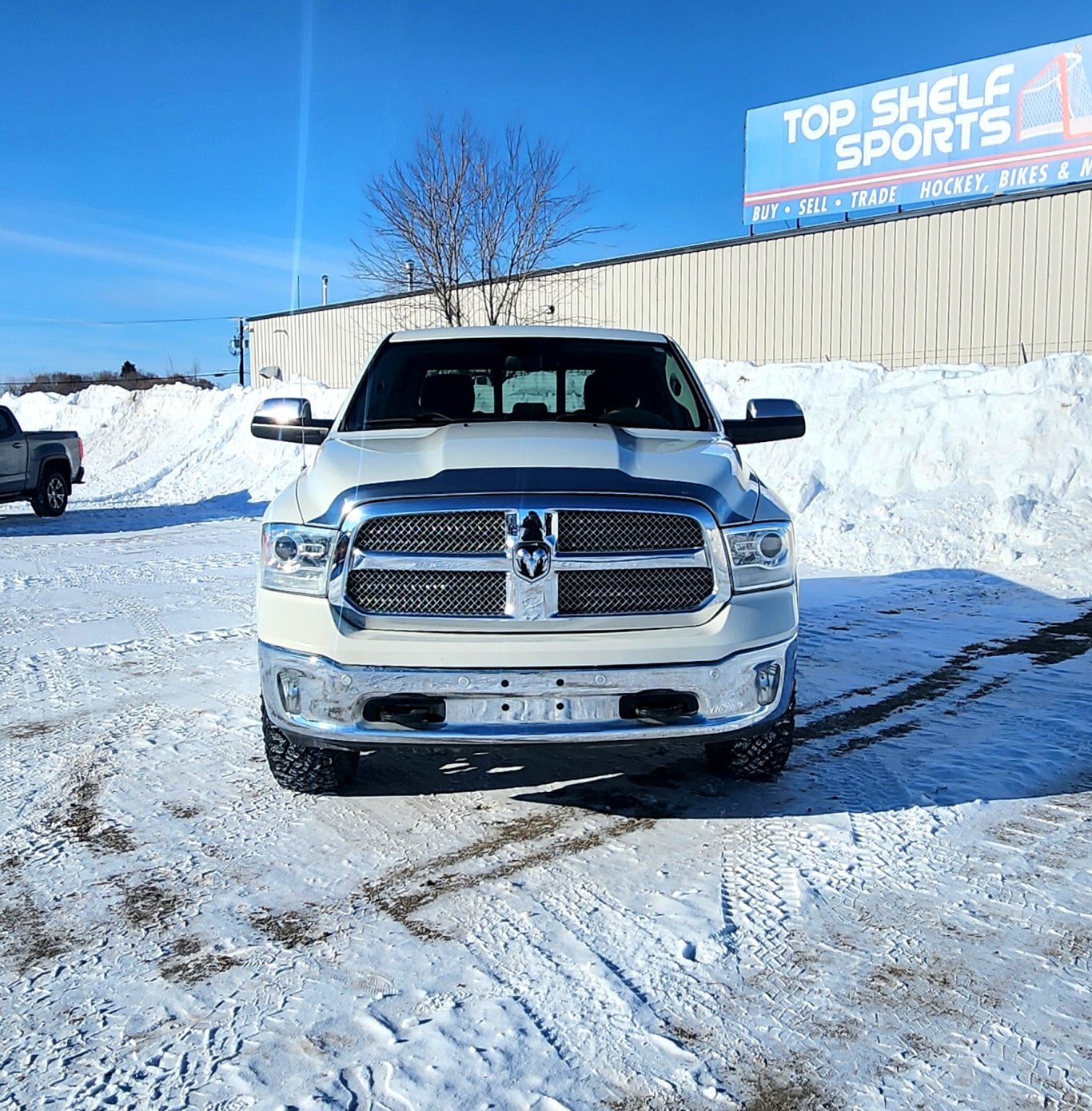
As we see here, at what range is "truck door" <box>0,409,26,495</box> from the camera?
49.0ft

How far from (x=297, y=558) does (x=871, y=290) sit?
17.1 metres

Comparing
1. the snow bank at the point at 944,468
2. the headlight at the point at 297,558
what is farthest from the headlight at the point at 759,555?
the snow bank at the point at 944,468

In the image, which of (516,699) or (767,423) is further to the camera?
(767,423)

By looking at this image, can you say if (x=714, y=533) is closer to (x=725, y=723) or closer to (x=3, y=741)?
(x=725, y=723)

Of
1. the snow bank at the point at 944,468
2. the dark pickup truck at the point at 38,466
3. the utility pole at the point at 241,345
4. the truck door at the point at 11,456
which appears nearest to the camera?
the snow bank at the point at 944,468

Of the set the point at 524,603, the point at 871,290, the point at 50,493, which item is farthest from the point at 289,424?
the point at 871,290

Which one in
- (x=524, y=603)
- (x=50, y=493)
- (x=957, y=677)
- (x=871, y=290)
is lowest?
(x=957, y=677)

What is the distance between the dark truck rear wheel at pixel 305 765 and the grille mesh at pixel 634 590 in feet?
3.59

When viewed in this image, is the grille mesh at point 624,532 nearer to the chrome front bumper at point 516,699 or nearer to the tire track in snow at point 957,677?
the chrome front bumper at point 516,699

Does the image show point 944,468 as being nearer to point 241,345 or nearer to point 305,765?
point 305,765

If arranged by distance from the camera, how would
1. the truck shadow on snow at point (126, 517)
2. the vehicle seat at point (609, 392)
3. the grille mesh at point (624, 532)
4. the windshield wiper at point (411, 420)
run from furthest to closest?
1. the truck shadow on snow at point (126, 517)
2. the vehicle seat at point (609, 392)
3. the windshield wiper at point (411, 420)
4. the grille mesh at point (624, 532)

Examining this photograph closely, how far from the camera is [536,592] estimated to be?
11.0 ft

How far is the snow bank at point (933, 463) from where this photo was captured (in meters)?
10.7

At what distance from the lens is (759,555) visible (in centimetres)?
354
